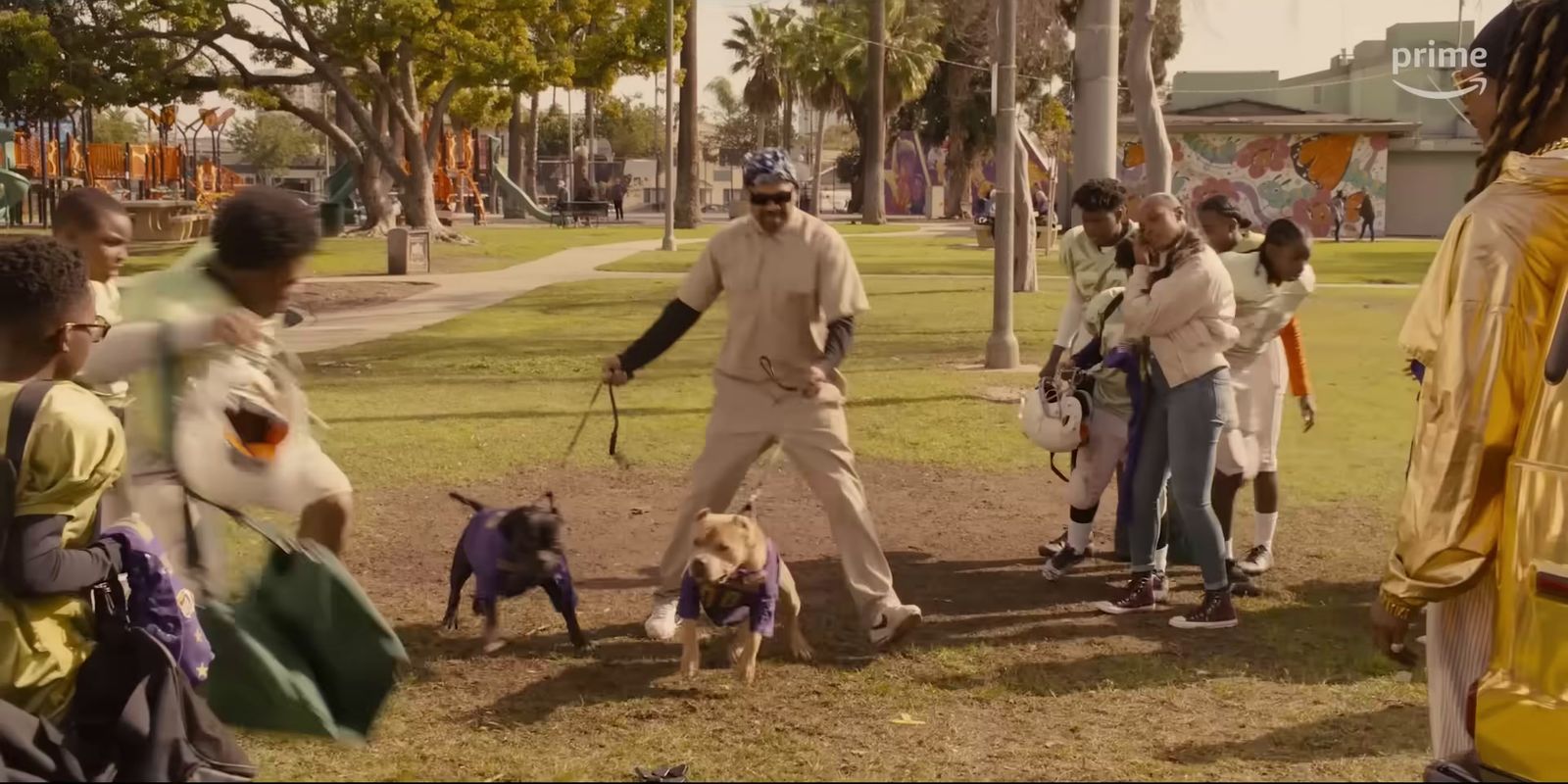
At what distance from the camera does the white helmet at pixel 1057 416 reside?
7.27 meters

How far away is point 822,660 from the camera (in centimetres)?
→ 632

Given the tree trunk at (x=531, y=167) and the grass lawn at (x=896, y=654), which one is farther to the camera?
the tree trunk at (x=531, y=167)

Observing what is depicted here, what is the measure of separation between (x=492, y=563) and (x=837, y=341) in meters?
1.53

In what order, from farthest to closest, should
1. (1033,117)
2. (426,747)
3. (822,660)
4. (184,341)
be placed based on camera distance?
1. (1033,117)
2. (822,660)
3. (426,747)
4. (184,341)

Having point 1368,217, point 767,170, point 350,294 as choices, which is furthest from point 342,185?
Answer: point 767,170

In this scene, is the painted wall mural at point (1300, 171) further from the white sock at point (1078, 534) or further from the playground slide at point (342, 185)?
the white sock at point (1078, 534)

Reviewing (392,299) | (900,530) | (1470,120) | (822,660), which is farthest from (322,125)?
(1470,120)

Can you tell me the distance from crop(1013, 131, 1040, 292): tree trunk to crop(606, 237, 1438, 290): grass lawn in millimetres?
4776

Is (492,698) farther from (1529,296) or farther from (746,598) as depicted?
(1529,296)

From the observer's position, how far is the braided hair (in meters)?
2.94

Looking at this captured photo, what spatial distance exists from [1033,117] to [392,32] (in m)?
33.1

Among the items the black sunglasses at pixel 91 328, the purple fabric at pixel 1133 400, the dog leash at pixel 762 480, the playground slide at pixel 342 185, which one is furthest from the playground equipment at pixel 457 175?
the black sunglasses at pixel 91 328

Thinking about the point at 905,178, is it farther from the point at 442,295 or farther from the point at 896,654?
the point at 896,654

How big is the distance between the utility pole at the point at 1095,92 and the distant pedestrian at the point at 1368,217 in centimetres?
3582
